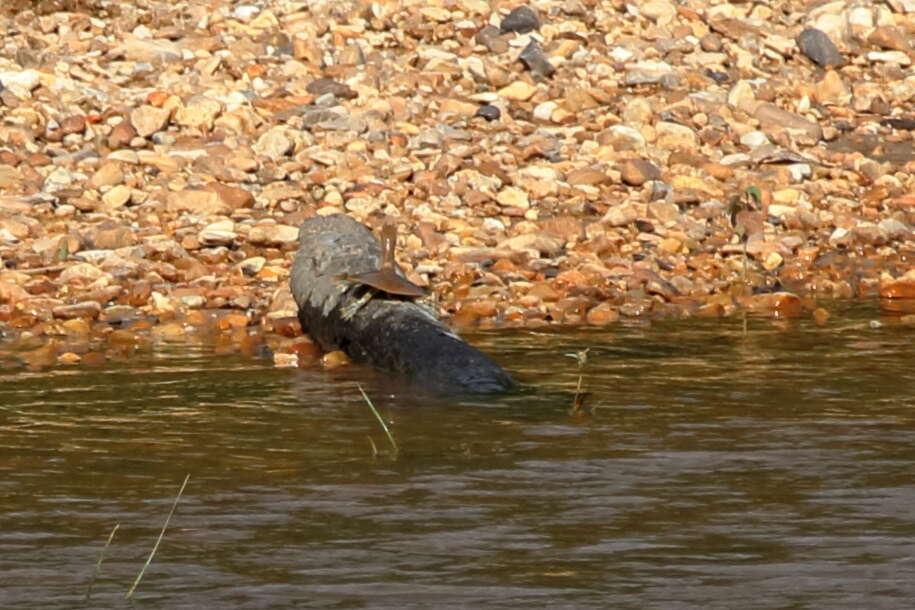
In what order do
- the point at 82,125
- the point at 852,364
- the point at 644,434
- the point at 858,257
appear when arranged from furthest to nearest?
the point at 82,125, the point at 858,257, the point at 852,364, the point at 644,434

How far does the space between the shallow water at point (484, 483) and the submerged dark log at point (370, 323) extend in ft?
0.64

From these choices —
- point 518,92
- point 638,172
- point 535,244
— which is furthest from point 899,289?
point 518,92

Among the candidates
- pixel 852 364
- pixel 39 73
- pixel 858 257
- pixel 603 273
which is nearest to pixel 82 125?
pixel 39 73

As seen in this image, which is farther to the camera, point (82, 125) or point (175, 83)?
point (175, 83)

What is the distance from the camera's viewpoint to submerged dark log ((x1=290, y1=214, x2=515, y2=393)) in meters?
9.62

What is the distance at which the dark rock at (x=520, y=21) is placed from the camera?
17375 mm

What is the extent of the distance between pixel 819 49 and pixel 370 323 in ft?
28.0

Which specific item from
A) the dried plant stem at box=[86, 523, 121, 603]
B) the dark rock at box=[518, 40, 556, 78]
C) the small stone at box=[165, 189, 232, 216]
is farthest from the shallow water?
the dark rock at box=[518, 40, 556, 78]

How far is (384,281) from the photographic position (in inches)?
405

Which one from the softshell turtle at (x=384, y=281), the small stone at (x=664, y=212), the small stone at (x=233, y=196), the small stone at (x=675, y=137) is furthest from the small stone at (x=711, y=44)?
the softshell turtle at (x=384, y=281)

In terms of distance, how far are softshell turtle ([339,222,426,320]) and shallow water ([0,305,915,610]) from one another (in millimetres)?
451

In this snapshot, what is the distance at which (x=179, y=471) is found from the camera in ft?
26.3

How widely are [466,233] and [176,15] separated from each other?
5.54 metres

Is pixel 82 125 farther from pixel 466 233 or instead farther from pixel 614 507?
pixel 614 507
